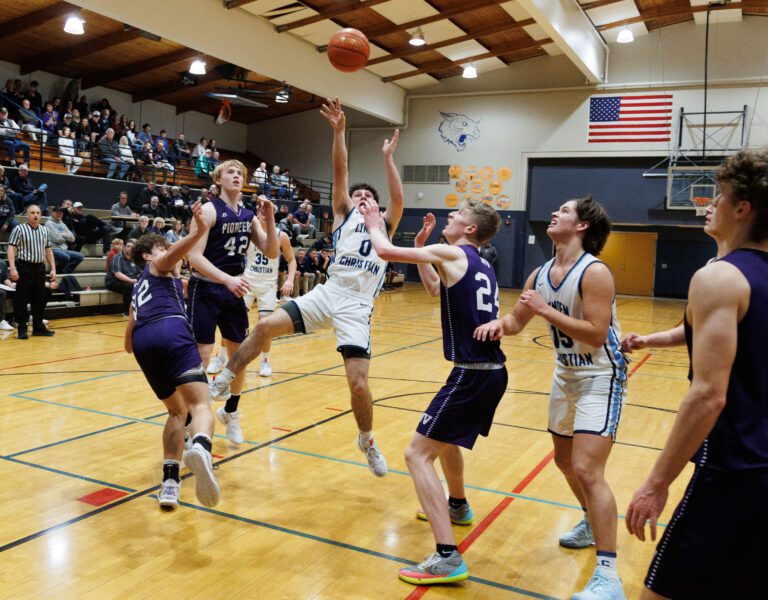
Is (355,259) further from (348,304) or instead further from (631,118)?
(631,118)

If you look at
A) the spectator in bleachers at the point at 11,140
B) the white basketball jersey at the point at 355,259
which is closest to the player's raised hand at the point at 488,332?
the white basketball jersey at the point at 355,259

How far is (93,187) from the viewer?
1655 cm

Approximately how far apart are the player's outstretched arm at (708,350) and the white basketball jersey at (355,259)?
3.14 meters

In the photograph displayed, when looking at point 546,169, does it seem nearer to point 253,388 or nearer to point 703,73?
point 703,73

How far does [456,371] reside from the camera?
139 inches

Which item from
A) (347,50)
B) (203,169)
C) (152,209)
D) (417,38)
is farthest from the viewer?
(203,169)

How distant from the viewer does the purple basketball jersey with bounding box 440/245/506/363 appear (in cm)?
350

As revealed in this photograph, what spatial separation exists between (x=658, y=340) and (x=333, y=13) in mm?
16717

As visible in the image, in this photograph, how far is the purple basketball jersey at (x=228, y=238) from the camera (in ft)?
16.5

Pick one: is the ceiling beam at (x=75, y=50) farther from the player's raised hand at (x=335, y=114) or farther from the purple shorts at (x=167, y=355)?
the purple shorts at (x=167, y=355)

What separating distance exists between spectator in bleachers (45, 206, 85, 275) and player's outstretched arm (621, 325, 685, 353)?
39.8ft

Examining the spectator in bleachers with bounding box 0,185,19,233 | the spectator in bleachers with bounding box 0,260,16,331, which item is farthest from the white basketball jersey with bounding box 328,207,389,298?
the spectator in bleachers with bounding box 0,185,19,233

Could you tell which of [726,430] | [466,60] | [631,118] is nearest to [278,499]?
[726,430]

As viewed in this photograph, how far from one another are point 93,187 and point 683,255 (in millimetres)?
18734
